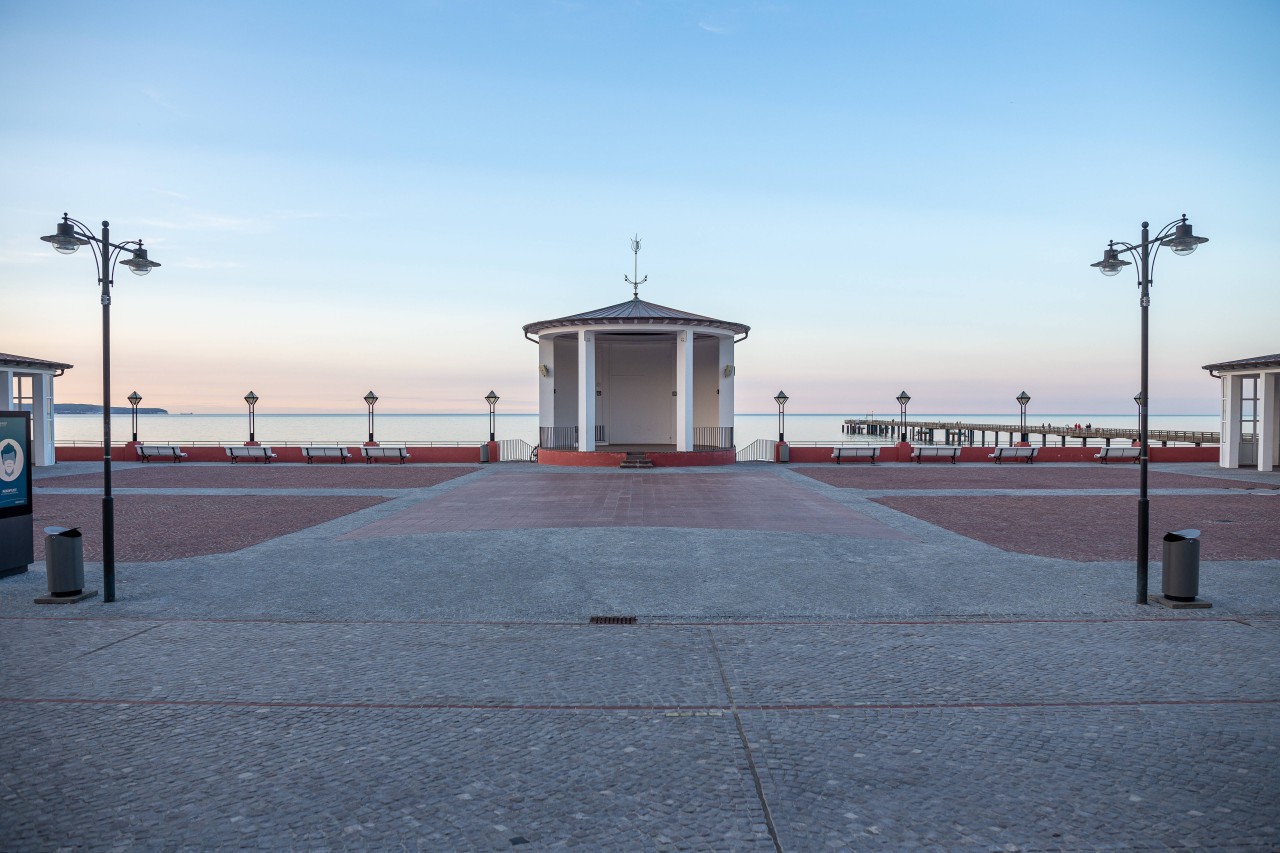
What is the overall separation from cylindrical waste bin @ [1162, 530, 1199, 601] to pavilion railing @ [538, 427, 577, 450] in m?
21.9

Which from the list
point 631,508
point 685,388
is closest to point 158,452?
point 685,388

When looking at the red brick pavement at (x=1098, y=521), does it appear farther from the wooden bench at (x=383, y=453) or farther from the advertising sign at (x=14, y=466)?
the wooden bench at (x=383, y=453)

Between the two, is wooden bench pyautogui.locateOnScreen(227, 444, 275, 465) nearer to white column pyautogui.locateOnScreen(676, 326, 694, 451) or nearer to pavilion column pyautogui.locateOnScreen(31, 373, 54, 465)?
pavilion column pyautogui.locateOnScreen(31, 373, 54, 465)

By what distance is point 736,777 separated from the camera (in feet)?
14.2

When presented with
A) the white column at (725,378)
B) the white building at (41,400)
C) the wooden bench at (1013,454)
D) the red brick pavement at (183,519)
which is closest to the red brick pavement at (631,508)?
the red brick pavement at (183,519)

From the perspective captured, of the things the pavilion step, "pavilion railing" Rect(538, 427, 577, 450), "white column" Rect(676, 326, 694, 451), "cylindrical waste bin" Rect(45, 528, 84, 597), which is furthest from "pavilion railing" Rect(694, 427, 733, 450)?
"cylindrical waste bin" Rect(45, 528, 84, 597)

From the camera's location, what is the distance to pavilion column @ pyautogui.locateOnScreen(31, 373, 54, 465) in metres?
28.0

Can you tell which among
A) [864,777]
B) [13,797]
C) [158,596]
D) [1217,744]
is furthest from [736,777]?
[158,596]

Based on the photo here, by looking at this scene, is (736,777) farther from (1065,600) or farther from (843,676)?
(1065,600)

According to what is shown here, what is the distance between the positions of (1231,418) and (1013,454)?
7200mm

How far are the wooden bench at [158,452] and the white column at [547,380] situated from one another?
1535cm

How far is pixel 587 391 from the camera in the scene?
26.7 metres

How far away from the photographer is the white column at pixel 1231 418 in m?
26.1

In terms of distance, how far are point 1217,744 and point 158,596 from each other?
10239mm
